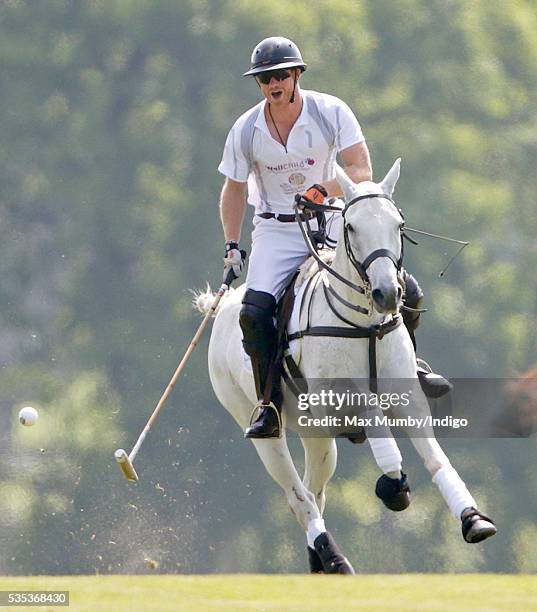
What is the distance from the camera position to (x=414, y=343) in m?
9.16

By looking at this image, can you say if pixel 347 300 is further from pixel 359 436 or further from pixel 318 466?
pixel 318 466

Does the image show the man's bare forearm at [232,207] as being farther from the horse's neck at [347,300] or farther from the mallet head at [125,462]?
the mallet head at [125,462]

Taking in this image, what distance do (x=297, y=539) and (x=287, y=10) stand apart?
10977mm

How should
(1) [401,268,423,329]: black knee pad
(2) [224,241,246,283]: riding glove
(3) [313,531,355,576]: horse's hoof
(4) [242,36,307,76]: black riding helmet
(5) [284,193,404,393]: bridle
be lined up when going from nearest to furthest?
(5) [284,193,404,393]: bridle, (3) [313,531,355,576]: horse's hoof, (1) [401,268,423,329]: black knee pad, (4) [242,36,307,76]: black riding helmet, (2) [224,241,246,283]: riding glove

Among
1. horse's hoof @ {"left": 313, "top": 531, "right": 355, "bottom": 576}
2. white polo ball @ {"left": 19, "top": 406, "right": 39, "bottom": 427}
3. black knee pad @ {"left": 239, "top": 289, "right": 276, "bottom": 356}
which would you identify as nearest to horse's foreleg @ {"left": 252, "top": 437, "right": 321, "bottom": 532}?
horse's hoof @ {"left": 313, "top": 531, "right": 355, "bottom": 576}

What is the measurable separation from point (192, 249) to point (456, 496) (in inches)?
826

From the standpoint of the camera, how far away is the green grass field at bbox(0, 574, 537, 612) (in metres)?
7.15

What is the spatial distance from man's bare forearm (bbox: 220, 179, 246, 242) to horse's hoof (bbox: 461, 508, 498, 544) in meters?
2.91

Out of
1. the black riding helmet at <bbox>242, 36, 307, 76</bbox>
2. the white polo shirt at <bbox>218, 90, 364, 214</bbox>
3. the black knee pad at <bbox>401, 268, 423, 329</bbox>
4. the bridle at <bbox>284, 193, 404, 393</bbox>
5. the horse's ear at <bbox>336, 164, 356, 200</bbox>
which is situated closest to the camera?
the bridle at <bbox>284, 193, 404, 393</bbox>

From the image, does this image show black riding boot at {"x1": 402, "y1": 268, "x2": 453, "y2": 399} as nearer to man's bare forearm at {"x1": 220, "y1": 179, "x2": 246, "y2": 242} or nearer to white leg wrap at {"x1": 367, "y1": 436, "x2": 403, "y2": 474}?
white leg wrap at {"x1": 367, "y1": 436, "x2": 403, "y2": 474}

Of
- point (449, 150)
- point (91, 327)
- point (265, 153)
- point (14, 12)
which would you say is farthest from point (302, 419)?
point (14, 12)

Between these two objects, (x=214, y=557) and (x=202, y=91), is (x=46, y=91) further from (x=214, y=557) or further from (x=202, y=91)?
(x=214, y=557)

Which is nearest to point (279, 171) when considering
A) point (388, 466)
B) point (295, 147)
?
point (295, 147)

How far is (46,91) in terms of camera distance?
31844 millimetres
